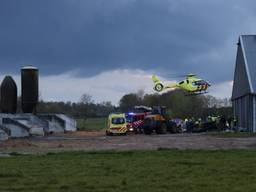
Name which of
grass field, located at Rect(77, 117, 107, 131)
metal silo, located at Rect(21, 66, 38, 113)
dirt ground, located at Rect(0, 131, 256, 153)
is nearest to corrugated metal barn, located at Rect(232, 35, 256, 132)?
dirt ground, located at Rect(0, 131, 256, 153)

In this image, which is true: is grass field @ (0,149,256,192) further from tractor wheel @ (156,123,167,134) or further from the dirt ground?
tractor wheel @ (156,123,167,134)

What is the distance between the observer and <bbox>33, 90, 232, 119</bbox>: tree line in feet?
422

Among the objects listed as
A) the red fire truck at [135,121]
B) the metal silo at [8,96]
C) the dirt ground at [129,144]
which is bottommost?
the dirt ground at [129,144]

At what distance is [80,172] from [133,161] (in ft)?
15.0

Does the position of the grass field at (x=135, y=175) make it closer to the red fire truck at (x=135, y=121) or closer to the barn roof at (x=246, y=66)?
the barn roof at (x=246, y=66)

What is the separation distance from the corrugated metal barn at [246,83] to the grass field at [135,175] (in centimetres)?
3756

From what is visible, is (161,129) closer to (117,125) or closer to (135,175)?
(117,125)

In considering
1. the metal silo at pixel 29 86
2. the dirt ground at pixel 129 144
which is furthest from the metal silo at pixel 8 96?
the dirt ground at pixel 129 144

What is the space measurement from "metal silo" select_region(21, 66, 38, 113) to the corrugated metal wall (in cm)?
2338

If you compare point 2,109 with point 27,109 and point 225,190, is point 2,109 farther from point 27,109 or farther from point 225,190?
point 225,190

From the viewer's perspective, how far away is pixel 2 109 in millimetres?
73688

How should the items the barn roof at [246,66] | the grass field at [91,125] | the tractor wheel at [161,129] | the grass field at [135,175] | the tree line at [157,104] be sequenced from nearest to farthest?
the grass field at [135,175]
the barn roof at [246,66]
the tractor wheel at [161,129]
the grass field at [91,125]
the tree line at [157,104]

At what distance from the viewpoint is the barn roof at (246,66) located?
61.4 m

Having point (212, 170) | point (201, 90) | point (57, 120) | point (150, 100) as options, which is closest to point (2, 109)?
point (57, 120)
